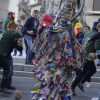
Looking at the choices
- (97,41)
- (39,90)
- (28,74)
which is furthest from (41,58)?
(28,74)

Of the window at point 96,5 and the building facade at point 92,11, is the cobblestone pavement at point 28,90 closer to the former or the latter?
the building facade at point 92,11

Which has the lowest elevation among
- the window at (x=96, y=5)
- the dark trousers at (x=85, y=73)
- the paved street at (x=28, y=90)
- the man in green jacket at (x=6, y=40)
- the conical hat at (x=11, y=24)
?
the paved street at (x=28, y=90)

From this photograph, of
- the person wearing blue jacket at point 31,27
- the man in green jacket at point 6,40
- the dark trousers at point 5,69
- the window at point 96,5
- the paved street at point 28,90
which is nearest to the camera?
the man in green jacket at point 6,40

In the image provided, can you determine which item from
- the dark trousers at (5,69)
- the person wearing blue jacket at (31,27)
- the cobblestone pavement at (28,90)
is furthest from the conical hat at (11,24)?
the person wearing blue jacket at (31,27)

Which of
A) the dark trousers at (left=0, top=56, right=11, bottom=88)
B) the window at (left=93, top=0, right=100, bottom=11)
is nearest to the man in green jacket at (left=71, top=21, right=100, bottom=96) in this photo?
the dark trousers at (left=0, top=56, right=11, bottom=88)

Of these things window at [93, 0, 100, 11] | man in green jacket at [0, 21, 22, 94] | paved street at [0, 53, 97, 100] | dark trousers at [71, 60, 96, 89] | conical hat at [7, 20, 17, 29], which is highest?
window at [93, 0, 100, 11]

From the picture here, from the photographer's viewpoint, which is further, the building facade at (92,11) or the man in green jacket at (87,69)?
the building facade at (92,11)

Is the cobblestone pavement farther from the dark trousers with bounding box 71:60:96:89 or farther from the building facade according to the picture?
the building facade

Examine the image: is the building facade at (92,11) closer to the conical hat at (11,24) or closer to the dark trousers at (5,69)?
the dark trousers at (5,69)

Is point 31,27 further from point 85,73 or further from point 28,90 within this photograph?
point 85,73

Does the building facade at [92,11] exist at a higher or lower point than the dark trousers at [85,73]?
higher

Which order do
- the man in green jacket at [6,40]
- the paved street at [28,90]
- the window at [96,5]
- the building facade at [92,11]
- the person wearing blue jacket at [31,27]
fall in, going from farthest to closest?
the window at [96,5], the building facade at [92,11], the person wearing blue jacket at [31,27], the paved street at [28,90], the man in green jacket at [6,40]

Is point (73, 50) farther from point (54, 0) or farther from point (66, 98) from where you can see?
point (54, 0)

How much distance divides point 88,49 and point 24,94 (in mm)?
1583
